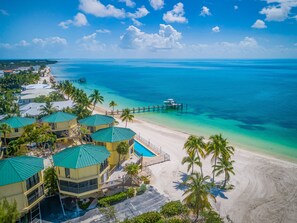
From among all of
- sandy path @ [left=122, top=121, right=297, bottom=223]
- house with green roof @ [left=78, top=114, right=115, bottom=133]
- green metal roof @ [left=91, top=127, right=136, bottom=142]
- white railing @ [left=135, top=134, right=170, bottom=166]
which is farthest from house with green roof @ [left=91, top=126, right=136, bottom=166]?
sandy path @ [left=122, top=121, right=297, bottom=223]

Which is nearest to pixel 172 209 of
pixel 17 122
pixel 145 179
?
pixel 145 179

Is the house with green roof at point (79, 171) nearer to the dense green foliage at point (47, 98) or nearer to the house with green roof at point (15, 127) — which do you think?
the house with green roof at point (15, 127)

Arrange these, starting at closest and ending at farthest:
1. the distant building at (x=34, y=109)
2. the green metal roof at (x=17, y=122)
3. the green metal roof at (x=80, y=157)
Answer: the green metal roof at (x=80, y=157) → the green metal roof at (x=17, y=122) → the distant building at (x=34, y=109)

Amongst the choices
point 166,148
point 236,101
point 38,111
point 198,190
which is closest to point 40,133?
point 38,111

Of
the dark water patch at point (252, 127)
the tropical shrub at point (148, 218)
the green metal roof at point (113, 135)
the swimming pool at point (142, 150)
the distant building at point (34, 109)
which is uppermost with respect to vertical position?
the green metal roof at point (113, 135)

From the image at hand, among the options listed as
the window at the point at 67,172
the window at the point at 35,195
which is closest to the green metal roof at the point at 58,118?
the window at the point at 35,195

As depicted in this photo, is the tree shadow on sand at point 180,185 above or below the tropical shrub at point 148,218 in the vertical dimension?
below

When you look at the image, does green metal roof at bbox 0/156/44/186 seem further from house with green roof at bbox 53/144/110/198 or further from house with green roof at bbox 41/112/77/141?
house with green roof at bbox 41/112/77/141
